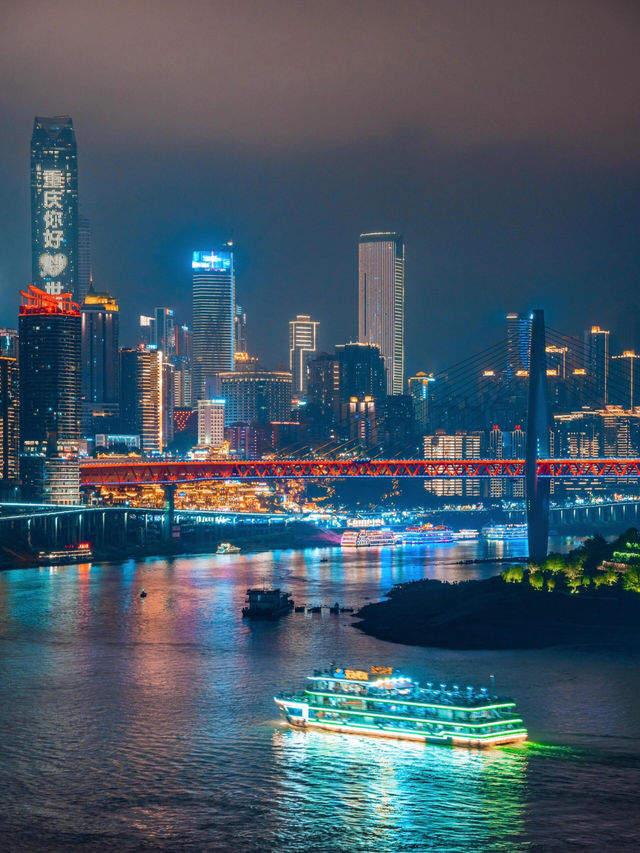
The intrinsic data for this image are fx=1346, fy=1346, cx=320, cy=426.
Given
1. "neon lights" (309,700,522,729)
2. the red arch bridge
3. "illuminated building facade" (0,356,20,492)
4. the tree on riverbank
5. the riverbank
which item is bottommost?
"neon lights" (309,700,522,729)

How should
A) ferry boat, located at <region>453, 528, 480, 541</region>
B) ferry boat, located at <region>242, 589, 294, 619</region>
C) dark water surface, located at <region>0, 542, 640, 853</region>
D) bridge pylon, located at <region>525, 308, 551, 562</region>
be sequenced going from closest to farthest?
dark water surface, located at <region>0, 542, 640, 853</region>
ferry boat, located at <region>242, 589, 294, 619</region>
bridge pylon, located at <region>525, 308, 551, 562</region>
ferry boat, located at <region>453, 528, 480, 541</region>

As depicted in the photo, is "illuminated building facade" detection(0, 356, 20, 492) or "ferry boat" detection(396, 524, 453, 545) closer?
"ferry boat" detection(396, 524, 453, 545)

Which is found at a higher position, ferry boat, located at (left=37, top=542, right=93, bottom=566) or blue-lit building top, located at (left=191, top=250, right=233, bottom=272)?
blue-lit building top, located at (left=191, top=250, right=233, bottom=272)

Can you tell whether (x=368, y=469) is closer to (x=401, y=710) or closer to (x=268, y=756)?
(x=401, y=710)

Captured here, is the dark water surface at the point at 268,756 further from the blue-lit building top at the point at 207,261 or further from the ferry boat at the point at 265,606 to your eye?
the blue-lit building top at the point at 207,261

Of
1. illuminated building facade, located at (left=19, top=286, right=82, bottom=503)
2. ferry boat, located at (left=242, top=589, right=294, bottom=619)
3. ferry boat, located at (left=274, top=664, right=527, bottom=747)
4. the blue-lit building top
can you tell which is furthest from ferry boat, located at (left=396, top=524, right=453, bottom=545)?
the blue-lit building top

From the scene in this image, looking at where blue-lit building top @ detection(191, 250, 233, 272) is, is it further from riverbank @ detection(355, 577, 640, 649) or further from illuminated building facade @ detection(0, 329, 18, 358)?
riverbank @ detection(355, 577, 640, 649)

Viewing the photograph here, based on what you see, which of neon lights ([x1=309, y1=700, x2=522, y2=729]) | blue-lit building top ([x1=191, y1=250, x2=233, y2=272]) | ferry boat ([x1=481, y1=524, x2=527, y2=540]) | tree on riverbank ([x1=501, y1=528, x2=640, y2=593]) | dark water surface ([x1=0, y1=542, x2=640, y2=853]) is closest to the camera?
dark water surface ([x1=0, y1=542, x2=640, y2=853])

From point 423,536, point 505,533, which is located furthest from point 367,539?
point 505,533
